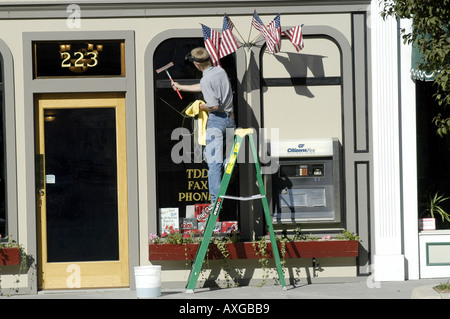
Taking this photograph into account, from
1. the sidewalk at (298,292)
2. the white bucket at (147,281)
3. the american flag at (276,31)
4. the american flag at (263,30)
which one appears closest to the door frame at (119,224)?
the sidewalk at (298,292)

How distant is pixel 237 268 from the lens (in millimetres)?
9852

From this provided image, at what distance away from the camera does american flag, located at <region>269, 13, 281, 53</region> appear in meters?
9.54

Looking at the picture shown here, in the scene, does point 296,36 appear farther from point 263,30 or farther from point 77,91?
point 77,91

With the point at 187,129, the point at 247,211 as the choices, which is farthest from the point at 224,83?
the point at 247,211

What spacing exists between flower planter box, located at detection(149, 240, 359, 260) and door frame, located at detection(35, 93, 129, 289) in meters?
0.52

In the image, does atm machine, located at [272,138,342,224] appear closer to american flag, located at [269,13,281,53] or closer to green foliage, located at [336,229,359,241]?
green foliage, located at [336,229,359,241]

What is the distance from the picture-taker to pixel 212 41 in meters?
9.52

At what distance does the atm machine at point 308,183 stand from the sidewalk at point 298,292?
2.71ft

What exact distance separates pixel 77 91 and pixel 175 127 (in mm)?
1258

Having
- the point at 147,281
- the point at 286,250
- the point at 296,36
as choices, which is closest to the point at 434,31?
the point at 296,36

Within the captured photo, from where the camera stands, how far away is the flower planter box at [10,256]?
958 cm

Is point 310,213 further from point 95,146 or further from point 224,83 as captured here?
point 95,146

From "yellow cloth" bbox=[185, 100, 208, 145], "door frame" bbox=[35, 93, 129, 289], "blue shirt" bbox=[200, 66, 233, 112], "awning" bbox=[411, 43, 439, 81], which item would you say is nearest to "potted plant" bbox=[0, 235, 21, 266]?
"door frame" bbox=[35, 93, 129, 289]

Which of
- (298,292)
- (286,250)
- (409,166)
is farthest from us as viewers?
(409,166)
